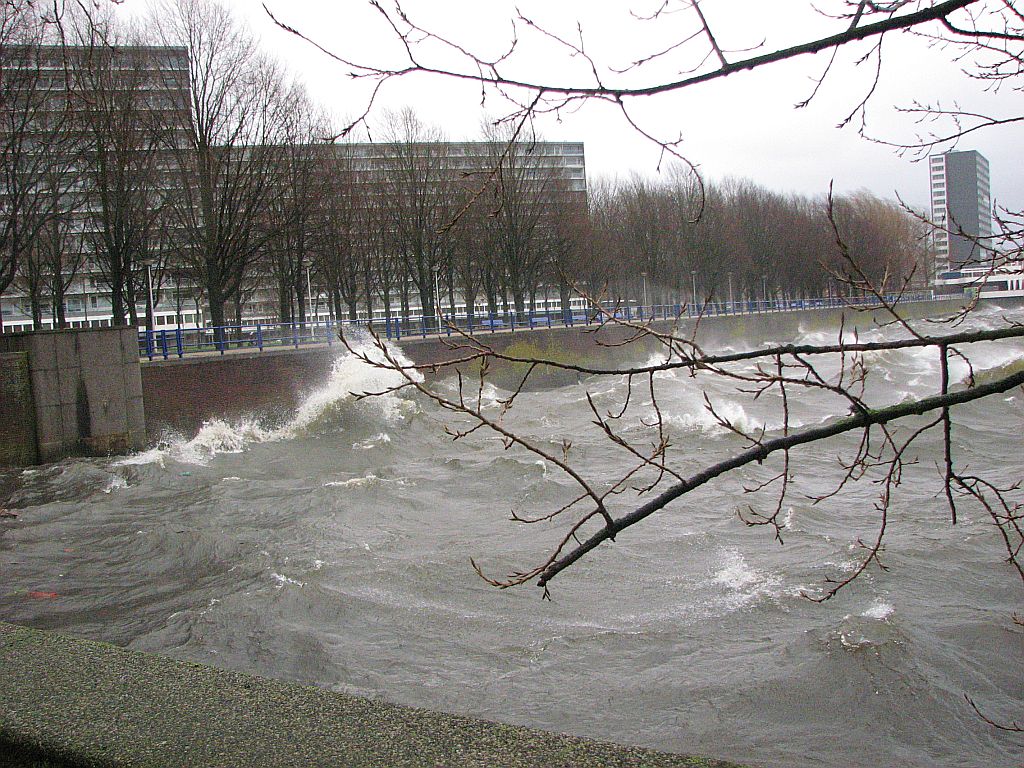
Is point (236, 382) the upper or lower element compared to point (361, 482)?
upper

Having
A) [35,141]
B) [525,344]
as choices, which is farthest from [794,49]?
[525,344]

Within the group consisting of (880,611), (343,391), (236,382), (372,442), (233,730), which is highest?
(233,730)

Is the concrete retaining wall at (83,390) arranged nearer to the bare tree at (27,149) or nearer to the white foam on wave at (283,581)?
the bare tree at (27,149)

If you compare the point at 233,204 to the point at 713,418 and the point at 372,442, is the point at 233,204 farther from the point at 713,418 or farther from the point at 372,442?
the point at 713,418

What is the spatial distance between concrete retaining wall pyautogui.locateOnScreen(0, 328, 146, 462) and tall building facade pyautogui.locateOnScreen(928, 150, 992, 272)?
56.3ft

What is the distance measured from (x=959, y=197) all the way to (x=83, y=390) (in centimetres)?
1790

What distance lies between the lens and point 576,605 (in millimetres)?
8281

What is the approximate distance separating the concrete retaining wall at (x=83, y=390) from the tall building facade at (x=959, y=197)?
17170 millimetres

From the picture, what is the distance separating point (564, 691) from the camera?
6.34 meters

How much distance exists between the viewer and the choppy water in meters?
6.03

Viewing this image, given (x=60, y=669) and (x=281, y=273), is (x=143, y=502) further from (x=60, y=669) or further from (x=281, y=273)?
(x=281, y=273)

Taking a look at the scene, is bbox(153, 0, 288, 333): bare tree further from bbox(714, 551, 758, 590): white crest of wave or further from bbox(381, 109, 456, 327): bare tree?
bbox(714, 551, 758, 590): white crest of wave

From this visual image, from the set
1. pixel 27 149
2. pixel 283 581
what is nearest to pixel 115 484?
pixel 283 581

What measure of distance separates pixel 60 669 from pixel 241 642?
3.79 meters
